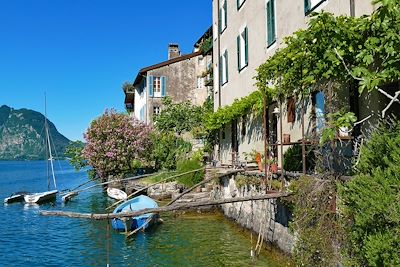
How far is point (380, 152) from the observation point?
5.93 meters

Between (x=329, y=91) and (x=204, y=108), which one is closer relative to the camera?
(x=329, y=91)

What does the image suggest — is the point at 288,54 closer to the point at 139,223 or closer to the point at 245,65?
the point at 245,65

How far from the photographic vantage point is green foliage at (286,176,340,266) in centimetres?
778

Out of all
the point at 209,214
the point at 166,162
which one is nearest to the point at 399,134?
the point at 209,214

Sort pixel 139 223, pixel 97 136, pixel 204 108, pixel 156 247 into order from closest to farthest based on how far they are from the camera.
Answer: pixel 156 247 < pixel 139 223 < pixel 97 136 < pixel 204 108

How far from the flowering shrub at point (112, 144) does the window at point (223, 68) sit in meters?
11.8

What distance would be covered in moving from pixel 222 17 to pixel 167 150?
1398 centimetres

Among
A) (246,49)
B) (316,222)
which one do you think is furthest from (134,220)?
(316,222)

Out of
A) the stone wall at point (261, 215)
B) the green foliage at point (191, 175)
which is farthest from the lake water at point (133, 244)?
the green foliage at point (191, 175)

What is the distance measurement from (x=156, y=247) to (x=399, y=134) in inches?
454

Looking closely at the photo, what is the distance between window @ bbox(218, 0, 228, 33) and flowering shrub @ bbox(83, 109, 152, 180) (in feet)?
41.8

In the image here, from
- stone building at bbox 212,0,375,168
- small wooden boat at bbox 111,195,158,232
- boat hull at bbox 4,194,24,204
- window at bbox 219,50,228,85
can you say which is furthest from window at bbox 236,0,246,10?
boat hull at bbox 4,194,24,204

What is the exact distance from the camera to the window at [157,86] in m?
42.0

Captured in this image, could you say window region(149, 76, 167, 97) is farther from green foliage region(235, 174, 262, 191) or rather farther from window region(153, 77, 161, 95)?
green foliage region(235, 174, 262, 191)
